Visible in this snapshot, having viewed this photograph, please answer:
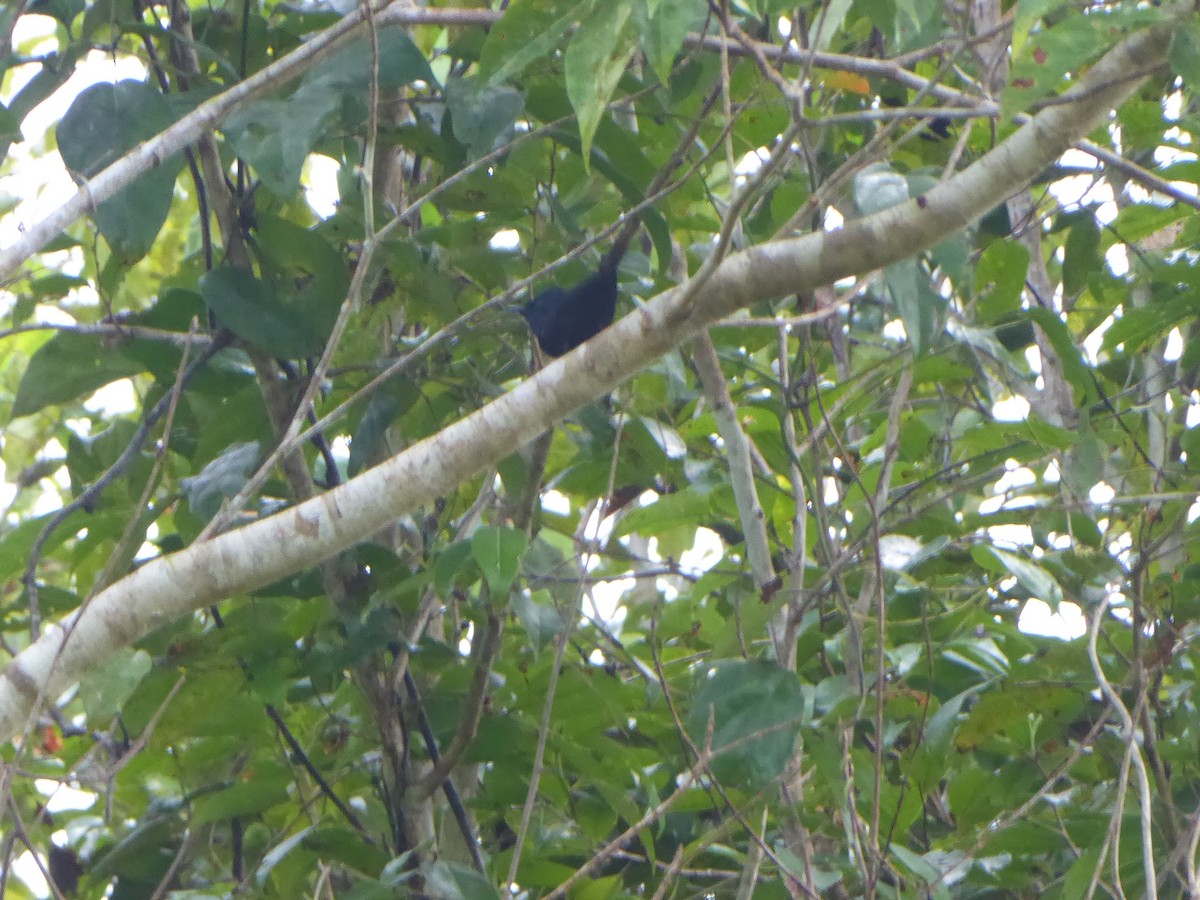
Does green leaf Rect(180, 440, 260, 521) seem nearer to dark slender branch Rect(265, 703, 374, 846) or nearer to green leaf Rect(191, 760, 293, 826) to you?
dark slender branch Rect(265, 703, 374, 846)

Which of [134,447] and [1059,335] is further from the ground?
[134,447]

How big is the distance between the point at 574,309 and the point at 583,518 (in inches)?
21.0

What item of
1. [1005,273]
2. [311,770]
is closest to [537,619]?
[311,770]

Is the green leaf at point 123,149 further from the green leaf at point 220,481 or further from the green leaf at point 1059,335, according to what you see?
the green leaf at point 1059,335

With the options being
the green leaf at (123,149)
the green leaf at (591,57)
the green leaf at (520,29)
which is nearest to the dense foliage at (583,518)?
the green leaf at (123,149)

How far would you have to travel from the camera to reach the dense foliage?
70.5 inches

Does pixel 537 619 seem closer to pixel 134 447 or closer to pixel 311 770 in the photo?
pixel 311 770

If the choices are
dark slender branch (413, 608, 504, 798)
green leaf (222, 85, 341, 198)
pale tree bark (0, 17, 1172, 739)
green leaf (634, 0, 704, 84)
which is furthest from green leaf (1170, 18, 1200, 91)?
dark slender branch (413, 608, 504, 798)

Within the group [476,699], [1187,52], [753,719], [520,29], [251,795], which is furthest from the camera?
[251,795]

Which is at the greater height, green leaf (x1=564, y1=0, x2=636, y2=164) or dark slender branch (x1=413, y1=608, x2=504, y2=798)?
green leaf (x1=564, y1=0, x2=636, y2=164)

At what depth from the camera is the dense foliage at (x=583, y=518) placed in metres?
1.79

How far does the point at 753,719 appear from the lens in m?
1.73

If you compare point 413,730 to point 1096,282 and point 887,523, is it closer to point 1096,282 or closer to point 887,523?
point 887,523

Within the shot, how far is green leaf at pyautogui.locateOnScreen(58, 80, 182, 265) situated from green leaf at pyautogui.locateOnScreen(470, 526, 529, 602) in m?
0.59
